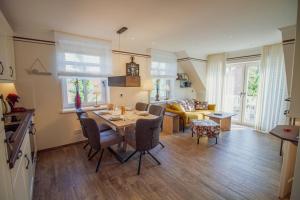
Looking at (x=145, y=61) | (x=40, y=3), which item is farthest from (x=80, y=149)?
(x=145, y=61)

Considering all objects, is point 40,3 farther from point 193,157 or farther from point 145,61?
point 193,157

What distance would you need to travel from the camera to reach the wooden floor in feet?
6.40

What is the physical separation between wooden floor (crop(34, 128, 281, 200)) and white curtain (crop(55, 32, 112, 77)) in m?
1.69

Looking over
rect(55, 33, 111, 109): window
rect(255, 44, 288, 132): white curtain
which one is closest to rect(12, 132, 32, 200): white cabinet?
rect(55, 33, 111, 109): window

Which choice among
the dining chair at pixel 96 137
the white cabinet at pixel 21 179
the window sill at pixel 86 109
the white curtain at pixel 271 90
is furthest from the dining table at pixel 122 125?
the white curtain at pixel 271 90

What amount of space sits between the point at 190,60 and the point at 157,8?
10.7 ft

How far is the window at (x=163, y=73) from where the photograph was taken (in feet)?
15.4

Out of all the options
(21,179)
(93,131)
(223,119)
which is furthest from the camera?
(223,119)

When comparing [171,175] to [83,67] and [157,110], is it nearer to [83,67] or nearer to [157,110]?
[157,110]

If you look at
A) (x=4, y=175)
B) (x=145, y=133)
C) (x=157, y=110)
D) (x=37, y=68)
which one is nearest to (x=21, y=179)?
(x=4, y=175)

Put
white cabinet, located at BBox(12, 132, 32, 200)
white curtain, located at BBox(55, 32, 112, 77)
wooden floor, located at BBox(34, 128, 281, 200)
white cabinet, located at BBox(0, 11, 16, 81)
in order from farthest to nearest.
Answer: white curtain, located at BBox(55, 32, 112, 77) < wooden floor, located at BBox(34, 128, 281, 200) < white cabinet, located at BBox(0, 11, 16, 81) < white cabinet, located at BBox(12, 132, 32, 200)

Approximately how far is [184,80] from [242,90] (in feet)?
6.36

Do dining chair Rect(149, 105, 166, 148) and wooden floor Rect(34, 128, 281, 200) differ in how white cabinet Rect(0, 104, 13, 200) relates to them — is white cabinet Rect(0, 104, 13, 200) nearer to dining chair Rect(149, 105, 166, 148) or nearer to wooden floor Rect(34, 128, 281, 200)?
wooden floor Rect(34, 128, 281, 200)

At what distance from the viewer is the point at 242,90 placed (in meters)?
5.05
